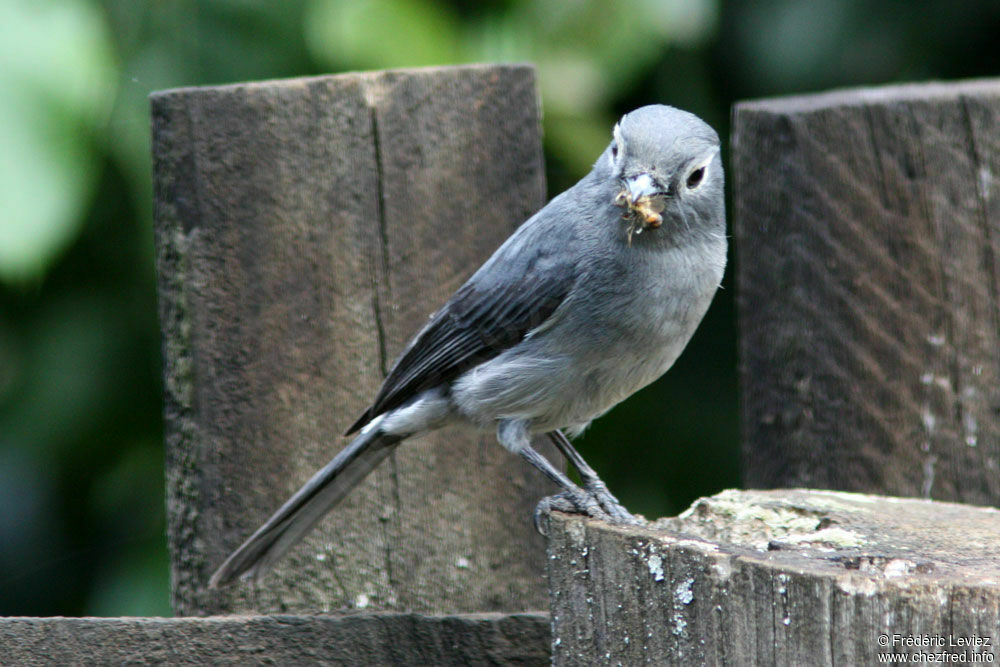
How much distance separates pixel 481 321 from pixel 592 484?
525 millimetres

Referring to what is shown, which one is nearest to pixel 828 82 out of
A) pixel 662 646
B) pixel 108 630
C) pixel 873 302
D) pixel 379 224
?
pixel 873 302

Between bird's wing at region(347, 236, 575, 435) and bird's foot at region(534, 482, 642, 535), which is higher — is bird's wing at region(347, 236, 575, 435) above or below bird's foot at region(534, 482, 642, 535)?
above

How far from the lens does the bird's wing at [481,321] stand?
2725 mm

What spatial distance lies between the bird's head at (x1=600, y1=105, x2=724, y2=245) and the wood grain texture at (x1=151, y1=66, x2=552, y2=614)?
0.24 meters

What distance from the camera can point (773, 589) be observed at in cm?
171

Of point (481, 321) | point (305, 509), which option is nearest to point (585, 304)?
point (481, 321)

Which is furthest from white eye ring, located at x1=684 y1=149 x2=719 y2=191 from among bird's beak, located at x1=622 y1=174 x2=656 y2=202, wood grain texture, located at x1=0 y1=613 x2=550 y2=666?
wood grain texture, located at x1=0 y1=613 x2=550 y2=666

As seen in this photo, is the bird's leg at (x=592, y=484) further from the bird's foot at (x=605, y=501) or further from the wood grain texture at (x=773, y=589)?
the wood grain texture at (x=773, y=589)

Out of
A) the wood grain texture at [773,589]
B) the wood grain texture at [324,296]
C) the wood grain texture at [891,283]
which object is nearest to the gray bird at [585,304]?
the wood grain texture at [324,296]

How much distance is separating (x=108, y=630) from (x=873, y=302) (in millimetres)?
1993

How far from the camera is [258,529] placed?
2584 millimetres

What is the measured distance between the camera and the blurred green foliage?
3578 millimetres

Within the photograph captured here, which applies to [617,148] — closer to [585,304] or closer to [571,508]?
[585,304]

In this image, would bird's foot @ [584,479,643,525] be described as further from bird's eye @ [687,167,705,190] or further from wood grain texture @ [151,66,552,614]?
bird's eye @ [687,167,705,190]
